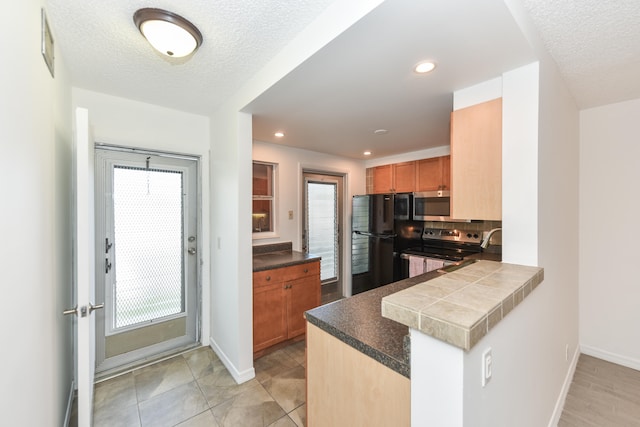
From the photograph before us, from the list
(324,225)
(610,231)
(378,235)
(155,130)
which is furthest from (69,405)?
(610,231)

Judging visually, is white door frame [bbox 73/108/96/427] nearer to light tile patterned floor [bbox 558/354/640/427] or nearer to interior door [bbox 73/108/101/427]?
interior door [bbox 73/108/101/427]

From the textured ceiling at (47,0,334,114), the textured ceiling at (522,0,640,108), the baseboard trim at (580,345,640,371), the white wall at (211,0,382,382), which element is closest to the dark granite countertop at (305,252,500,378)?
the white wall at (211,0,382,382)

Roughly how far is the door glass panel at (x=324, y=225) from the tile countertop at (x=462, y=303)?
8.97ft

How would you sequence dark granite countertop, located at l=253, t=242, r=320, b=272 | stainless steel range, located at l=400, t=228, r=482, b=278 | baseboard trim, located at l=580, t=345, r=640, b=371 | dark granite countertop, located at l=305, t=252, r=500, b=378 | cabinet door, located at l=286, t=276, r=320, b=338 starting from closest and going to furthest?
dark granite countertop, located at l=305, t=252, r=500, b=378 → baseboard trim, located at l=580, t=345, r=640, b=371 → dark granite countertop, located at l=253, t=242, r=320, b=272 → cabinet door, located at l=286, t=276, r=320, b=338 → stainless steel range, located at l=400, t=228, r=482, b=278

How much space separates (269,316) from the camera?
2.62 m

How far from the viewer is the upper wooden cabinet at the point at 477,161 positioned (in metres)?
1.64

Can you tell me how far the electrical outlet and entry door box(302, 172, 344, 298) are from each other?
301 centimetres

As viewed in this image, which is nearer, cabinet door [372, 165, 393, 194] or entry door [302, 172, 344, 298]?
entry door [302, 172, 344, 298]

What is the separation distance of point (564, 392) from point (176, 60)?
144 inches

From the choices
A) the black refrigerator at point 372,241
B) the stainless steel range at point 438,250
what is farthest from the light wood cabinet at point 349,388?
the black refrigerator at point 372,241

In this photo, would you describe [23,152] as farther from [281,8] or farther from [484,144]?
[484,144]

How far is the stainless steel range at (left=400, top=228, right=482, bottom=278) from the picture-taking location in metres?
2.97

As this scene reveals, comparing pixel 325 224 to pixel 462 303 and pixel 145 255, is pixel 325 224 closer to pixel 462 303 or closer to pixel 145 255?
pixel 145 255

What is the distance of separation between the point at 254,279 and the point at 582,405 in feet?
8.98
